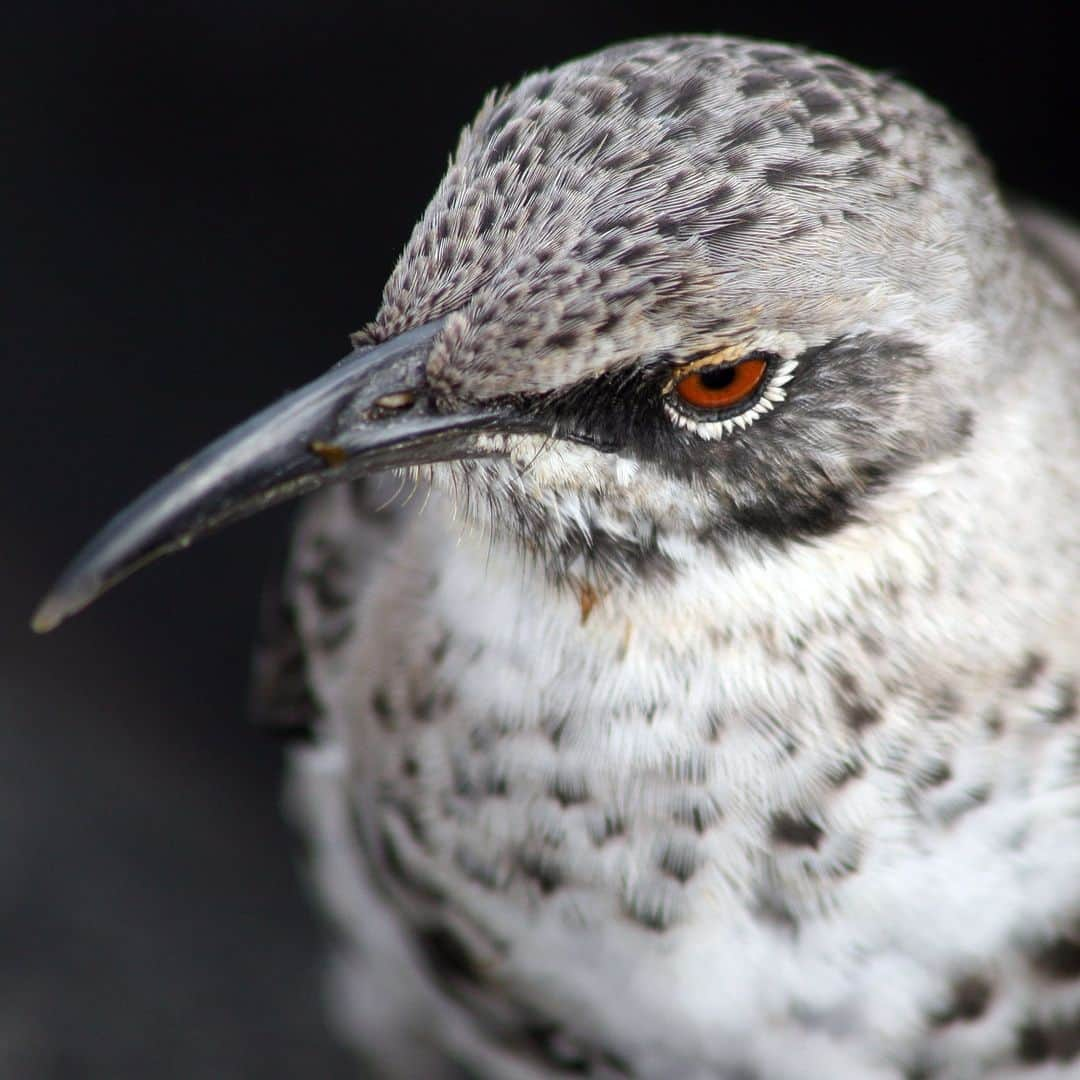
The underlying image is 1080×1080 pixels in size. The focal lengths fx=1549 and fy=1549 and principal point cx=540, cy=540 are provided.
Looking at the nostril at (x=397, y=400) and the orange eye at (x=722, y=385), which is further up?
the nostril at (x=397, y=400)

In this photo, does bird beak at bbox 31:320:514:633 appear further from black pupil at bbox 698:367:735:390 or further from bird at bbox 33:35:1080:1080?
black pupil at bbox 698:367:735:390

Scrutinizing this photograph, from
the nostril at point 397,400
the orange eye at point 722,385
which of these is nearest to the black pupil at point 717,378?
the orange eye at point 722,385

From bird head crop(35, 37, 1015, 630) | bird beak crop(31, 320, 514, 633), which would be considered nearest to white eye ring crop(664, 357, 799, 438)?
bird head crop(35, 37, 1015, 630)

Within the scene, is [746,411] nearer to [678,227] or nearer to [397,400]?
[678,227]

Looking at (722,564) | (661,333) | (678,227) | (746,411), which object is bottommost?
(722,564)

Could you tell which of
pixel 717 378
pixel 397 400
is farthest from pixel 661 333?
pixel 397 400

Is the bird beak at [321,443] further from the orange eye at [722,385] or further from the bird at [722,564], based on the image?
the orange eye at [722,385]

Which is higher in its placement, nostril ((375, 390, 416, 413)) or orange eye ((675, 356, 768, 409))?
nostril ((375, 390, 416, 413))

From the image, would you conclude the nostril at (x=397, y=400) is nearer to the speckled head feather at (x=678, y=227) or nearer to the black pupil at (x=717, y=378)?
the speckled head feather at (x=678, y=227)
